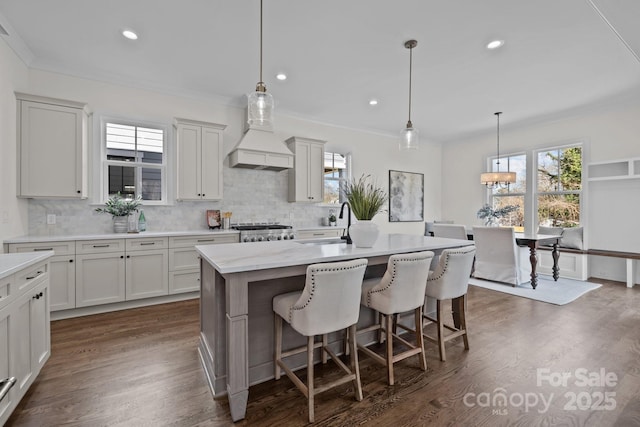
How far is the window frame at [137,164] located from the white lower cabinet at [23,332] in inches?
81.6

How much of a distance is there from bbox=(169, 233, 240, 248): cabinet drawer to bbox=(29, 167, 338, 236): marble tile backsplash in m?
0.56

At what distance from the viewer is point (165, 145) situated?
171 inches

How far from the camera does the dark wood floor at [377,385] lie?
1.80 m

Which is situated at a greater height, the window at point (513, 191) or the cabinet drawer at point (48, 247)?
the window at point (513, 191)

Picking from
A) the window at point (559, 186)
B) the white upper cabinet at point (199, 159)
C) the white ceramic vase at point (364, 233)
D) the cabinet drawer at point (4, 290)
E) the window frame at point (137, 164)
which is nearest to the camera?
the cabinet drawer at point (4, 290)

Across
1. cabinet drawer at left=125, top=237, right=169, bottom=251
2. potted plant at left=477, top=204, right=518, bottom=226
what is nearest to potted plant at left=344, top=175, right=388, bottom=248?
cabinet drawer at left=125, top=237, right=169, bottom=251

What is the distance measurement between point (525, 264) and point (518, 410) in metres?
4.33

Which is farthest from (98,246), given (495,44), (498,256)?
(498,256)

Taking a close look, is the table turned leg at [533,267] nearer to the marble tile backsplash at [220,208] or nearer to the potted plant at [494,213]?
the potted plant at [494,213]

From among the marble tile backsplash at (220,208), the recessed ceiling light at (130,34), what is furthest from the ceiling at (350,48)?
the marble tile backsplash at (220,208)

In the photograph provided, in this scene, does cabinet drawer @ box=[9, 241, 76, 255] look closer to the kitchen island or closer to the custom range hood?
the kitchen island

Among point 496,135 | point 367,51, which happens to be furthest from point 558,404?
point 496,135

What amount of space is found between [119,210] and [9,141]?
1207mm

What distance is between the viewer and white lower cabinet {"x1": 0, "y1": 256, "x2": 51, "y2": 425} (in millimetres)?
1672
